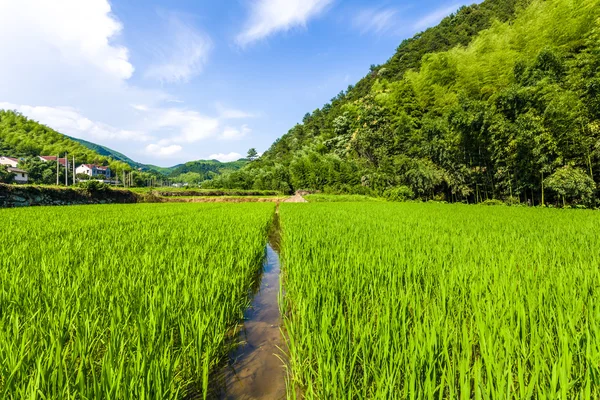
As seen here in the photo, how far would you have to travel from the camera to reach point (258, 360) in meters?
1.74

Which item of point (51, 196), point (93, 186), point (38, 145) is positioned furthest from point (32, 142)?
point (51, 196)

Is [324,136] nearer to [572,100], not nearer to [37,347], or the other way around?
[572,100]

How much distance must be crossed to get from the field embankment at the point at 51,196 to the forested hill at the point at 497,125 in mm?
22080

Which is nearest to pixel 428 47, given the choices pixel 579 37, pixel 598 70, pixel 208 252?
pixel 579 37

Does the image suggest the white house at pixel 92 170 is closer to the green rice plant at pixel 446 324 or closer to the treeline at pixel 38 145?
the treeline at pixel 38 145

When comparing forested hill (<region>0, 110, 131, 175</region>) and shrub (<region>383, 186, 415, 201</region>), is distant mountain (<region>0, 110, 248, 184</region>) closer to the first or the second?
forested hill (<region>0, 110, 131, 175</region>)

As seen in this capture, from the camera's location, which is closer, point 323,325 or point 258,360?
point 323,325

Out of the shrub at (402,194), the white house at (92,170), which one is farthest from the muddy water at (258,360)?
the white house at (92,170)

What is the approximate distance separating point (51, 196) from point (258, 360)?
61.4ft

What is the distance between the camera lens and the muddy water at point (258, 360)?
1442mm

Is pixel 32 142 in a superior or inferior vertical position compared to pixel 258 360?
superior

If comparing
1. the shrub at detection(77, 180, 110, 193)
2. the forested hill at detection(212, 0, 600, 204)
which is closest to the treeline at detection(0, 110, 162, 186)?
the shrub at detection(77, 180, 110, 193)

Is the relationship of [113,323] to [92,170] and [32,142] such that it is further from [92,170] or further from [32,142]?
[32,142]

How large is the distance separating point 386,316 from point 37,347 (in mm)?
1781
